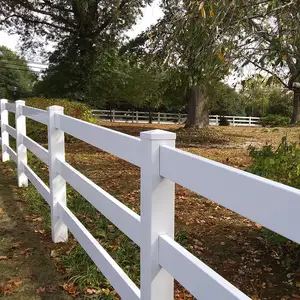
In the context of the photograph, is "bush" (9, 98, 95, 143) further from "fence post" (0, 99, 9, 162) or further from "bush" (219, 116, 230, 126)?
"bush" (219, 116, 230, 126)

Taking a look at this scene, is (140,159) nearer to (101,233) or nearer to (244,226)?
(101,233)

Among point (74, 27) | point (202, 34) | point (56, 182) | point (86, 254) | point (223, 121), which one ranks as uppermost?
point (74, 27)

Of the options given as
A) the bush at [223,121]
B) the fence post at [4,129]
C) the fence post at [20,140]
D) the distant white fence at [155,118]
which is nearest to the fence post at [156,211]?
the fence post at [20,140]

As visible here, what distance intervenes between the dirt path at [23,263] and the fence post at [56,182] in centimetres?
21

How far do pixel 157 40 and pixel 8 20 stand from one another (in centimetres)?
1714

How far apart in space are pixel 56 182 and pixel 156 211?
2.18 meters

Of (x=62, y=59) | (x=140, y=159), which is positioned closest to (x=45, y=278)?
(x=140, y=159)

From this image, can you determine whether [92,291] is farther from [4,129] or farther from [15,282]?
[4,129]

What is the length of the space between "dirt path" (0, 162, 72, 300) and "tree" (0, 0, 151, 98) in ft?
48.4

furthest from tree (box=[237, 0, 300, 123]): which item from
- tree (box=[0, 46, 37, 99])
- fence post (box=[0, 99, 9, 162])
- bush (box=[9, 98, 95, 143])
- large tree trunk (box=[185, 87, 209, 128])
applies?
tree (box=[0, 46, 37, 99])

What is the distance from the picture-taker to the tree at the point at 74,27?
18.0 meters

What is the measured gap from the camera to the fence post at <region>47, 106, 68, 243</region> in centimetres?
374

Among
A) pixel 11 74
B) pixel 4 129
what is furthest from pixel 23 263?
pixel 11 74

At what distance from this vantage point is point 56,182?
3730 millimetres
